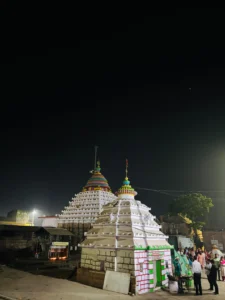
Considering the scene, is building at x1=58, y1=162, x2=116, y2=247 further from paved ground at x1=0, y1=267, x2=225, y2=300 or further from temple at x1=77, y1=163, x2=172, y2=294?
paved ground at x1=0, y1=267, x2=225, y2=300

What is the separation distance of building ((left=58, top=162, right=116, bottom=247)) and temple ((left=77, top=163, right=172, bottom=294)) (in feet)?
44.8

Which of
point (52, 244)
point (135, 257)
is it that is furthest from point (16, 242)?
point (135, 257)

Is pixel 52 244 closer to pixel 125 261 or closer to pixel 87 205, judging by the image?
pixel 87 205

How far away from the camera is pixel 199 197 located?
31984mm

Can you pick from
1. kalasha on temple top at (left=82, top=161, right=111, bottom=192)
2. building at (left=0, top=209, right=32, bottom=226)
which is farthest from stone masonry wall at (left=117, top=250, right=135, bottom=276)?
building at (left=0, top=209, right=32, bottom=226)

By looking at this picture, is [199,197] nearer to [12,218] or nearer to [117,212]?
[117,212]

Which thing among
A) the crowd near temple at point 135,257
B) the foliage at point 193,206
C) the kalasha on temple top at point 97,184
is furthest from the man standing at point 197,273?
the foliage at point 193,206

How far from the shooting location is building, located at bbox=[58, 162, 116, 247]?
25.2 m

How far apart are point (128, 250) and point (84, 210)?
17.3 meters

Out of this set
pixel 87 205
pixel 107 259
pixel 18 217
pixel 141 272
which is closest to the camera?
pixel 141 272

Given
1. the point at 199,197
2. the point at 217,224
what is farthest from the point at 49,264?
the point at 217,224

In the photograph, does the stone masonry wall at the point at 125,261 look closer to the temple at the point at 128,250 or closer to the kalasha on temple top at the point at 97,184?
the temple at the point at 128,250

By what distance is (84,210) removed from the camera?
87.4ft

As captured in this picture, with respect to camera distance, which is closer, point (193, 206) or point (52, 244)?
point (52, 244)
